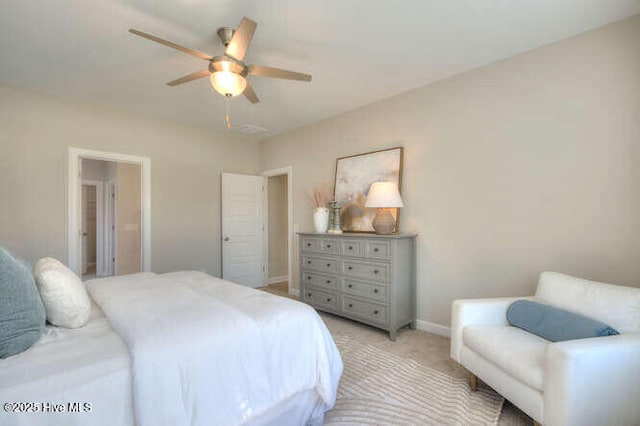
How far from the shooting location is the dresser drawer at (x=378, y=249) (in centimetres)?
298

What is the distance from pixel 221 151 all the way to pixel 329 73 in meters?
2.66

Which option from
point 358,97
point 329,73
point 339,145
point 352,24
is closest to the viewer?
point 352,24

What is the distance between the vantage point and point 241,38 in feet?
6.25

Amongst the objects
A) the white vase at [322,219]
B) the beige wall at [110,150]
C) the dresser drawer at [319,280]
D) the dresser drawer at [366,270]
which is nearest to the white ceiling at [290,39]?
the beige wall at [110,150]

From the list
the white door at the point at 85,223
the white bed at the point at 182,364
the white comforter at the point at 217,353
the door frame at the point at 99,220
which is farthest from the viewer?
the white door at the point at 85,223

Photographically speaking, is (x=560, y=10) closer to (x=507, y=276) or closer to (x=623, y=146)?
(x=623, y=146)

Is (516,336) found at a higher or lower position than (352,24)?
lower

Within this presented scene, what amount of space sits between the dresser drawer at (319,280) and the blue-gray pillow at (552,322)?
1853 mm

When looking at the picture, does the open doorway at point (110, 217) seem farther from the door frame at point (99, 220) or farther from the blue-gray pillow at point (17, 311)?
the blue-gray pillow at point (17, 311)

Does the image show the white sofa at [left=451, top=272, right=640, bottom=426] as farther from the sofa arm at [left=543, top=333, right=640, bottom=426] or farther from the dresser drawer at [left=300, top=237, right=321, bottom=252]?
the dresser drawer at [left=300, top=237, right=321, bottom=252]

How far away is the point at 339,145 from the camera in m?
4.06

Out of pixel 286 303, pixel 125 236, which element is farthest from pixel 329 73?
pixel 125 236

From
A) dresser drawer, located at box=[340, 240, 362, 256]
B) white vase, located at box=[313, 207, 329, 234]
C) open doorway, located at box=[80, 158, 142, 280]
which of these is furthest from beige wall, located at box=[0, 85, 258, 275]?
dresser drawer, located at box=[340, 240, 362, 256]

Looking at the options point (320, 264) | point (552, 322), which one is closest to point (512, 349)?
point (552, 322)
